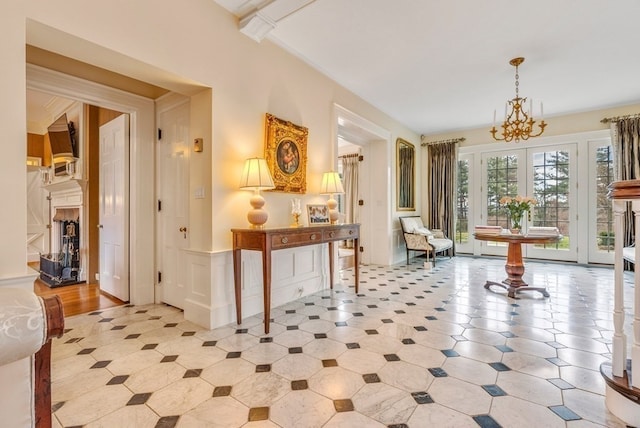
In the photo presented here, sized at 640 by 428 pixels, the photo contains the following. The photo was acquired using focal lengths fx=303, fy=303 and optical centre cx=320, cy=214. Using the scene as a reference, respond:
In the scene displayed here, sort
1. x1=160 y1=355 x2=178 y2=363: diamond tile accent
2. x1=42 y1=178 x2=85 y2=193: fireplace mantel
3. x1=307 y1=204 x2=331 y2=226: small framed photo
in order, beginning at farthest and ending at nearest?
x1=42 y1=178 x2=85 y2=193: fireplace mantel
x1=307 y1=204 x2=331 y2=226: small framed photo
x1=160 y1=355 x2=178 y2=363: diamond tile accent

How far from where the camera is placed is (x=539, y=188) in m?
6.04

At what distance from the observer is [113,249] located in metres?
3.63

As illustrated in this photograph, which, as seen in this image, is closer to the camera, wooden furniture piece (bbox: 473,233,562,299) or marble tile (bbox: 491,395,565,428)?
marble tile (bbox: 491,395,565,428)

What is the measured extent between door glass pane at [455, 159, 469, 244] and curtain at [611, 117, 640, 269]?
240cm

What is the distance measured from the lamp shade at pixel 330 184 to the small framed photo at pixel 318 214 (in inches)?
7.8

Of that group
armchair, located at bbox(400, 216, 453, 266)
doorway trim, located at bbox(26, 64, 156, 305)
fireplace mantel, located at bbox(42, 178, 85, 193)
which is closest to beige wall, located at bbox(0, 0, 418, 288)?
doorway trim, located at bbox(26, 64, 156, 305)

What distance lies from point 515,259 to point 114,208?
16.5 ft

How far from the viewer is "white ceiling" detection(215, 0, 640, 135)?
2.77m

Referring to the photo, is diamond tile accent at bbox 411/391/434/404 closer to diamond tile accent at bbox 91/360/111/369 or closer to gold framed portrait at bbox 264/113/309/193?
diamond tile accent at bbox 91/360/111/369

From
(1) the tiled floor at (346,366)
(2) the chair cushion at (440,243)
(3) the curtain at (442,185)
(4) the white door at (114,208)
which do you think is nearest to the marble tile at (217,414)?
(1) the tiled floor at (346,366)

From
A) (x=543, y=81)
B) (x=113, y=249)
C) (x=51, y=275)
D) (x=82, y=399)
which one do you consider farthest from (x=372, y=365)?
(x=51, y=275)

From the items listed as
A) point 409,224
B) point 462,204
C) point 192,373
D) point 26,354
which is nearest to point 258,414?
point 192,373

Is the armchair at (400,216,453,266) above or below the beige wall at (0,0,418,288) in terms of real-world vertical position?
below

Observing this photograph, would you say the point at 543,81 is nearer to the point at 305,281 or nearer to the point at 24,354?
the point at 305,281
